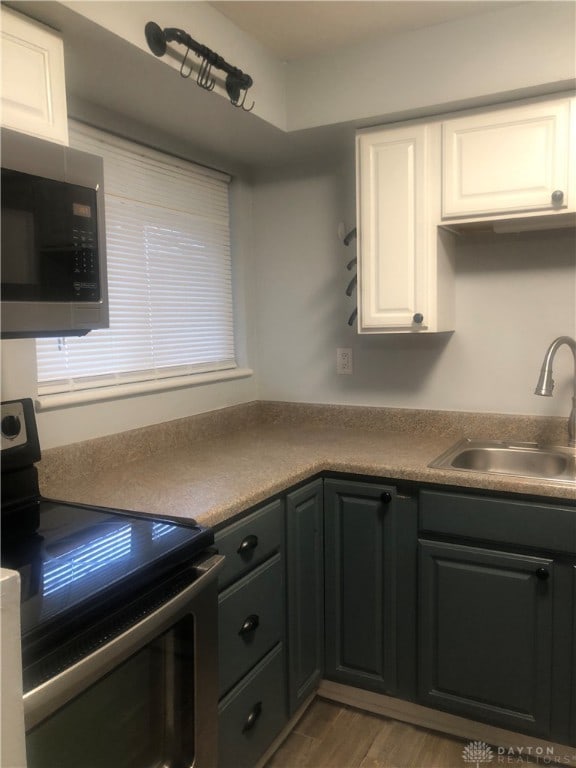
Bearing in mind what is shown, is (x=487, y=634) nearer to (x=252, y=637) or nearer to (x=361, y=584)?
(x=361, y=584)

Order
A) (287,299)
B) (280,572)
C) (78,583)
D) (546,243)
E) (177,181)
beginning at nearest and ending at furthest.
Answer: (78,583), (280,572), (546,243), (177,181), (287,299)

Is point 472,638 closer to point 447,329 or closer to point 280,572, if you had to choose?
point 280,572

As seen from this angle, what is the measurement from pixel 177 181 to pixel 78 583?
1.72 m

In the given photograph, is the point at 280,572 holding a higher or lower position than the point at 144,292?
lower

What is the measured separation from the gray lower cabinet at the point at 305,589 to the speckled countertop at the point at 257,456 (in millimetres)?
104

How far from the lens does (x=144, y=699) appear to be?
117 cm

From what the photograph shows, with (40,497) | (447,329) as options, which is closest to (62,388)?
(40,497)

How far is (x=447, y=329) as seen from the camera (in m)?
2.28

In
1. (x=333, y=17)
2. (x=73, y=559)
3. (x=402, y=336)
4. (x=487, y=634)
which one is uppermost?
(x=333, y=17)

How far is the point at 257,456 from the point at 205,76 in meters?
1.20

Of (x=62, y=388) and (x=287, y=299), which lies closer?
(x=62, y=388)

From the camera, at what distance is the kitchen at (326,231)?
1821 mm

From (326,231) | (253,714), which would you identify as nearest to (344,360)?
(326,231)

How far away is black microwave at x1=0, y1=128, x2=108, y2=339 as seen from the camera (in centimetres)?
113
